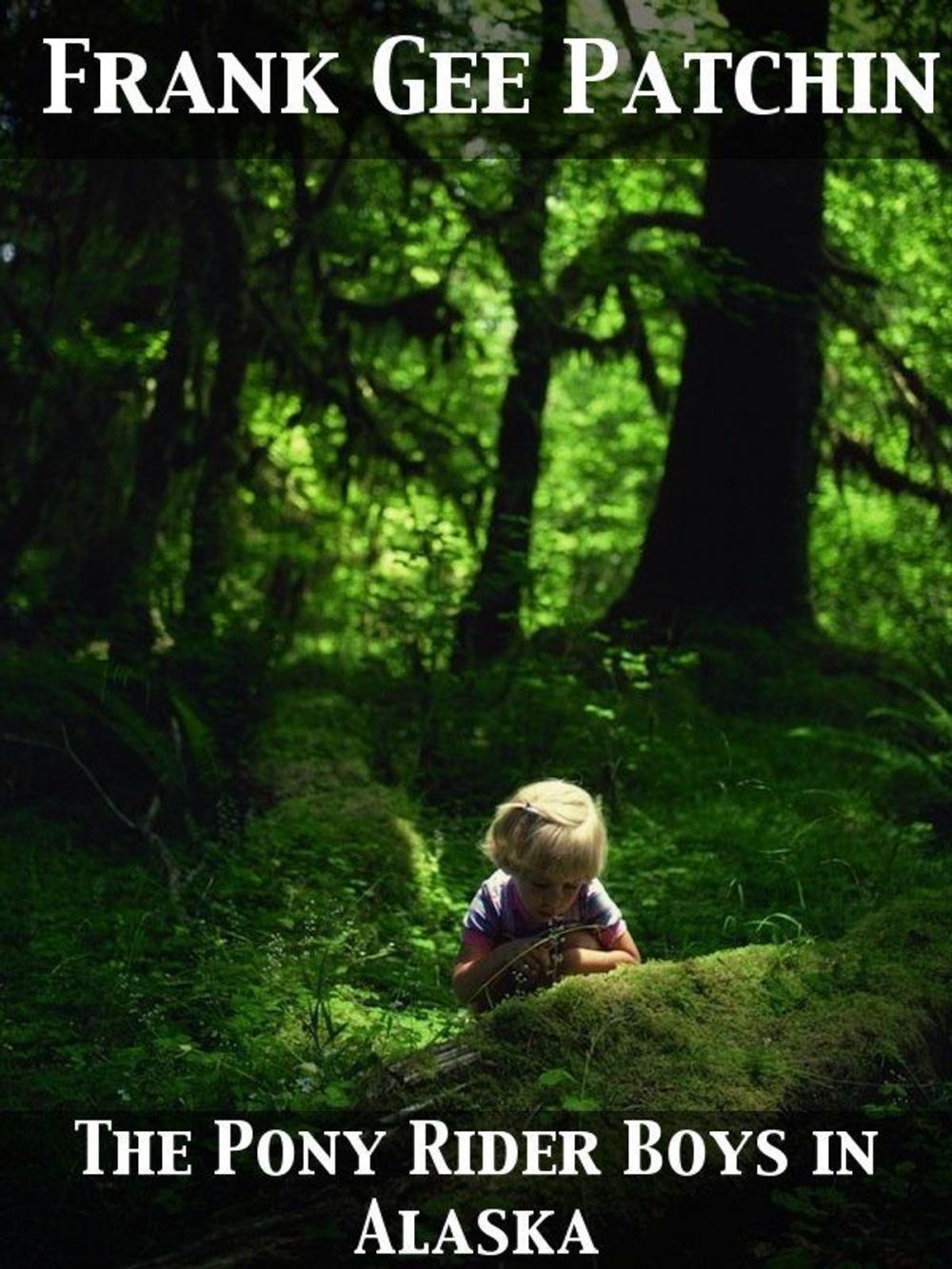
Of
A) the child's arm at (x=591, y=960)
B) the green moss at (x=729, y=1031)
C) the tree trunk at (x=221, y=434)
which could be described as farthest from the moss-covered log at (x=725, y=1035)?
the tree trunk at (x=221, y=434)

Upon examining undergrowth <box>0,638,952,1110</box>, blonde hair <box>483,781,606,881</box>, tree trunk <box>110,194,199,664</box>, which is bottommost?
undergrowth <box>0,638,952,1110</box>

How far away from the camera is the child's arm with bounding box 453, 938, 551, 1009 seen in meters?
4.12

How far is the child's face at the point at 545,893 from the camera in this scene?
163 inches

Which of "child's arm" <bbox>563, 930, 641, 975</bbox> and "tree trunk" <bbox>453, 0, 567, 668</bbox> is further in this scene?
"tree trunk" <bbox>453, 0, 567, 668</bbox>

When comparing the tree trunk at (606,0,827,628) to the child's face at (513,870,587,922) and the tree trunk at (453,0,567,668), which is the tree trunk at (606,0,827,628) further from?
the child's face at (513,870,587,922)

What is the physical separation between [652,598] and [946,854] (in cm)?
414

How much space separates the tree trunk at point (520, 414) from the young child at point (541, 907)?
3.63 metres

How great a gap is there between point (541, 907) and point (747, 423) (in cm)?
701

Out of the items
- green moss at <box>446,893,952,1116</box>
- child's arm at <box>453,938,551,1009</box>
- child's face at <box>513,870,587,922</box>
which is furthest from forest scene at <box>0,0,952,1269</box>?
child's face at <box>513,870,587,922</box>

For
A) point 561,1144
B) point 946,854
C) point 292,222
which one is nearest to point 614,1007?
point 561,1144

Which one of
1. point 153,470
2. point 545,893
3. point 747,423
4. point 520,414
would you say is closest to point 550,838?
point 545,893

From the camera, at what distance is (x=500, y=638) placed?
1079 centimetres

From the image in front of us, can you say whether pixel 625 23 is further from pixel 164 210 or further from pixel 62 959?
pixel 62 959

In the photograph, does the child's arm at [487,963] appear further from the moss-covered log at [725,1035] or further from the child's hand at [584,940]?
the moss-covered log at [725,1035]
